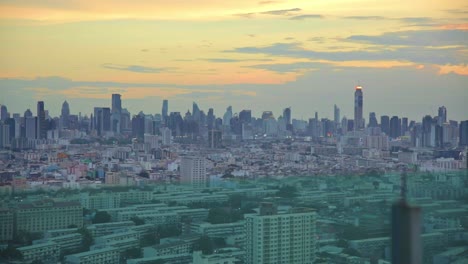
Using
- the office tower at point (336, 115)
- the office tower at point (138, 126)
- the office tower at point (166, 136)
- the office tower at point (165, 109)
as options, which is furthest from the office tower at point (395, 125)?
the office tower at point (166, 136)

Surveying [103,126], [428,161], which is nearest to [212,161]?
[103,126]

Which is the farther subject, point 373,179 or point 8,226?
point 373,179

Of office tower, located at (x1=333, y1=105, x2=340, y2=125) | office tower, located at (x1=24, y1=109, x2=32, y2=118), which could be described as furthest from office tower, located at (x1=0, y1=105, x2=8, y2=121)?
office tower, located at (x1=333, y1=105, x2=340, y2=125)

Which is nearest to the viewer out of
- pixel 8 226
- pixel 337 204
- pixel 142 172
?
pixel 8 226

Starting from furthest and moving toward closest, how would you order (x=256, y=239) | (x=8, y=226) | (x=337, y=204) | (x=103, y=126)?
(x=103, y=126) < (x=337, y=204) < (x=8, y=226) < (x=256, y=239)

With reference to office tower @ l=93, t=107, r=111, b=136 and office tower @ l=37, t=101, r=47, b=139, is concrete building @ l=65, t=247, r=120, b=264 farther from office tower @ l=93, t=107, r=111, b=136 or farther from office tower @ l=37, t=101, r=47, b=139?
office tower @ l=93, t=107, r=111, b=136

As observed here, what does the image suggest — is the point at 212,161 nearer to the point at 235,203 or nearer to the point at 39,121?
the point at 39,121
